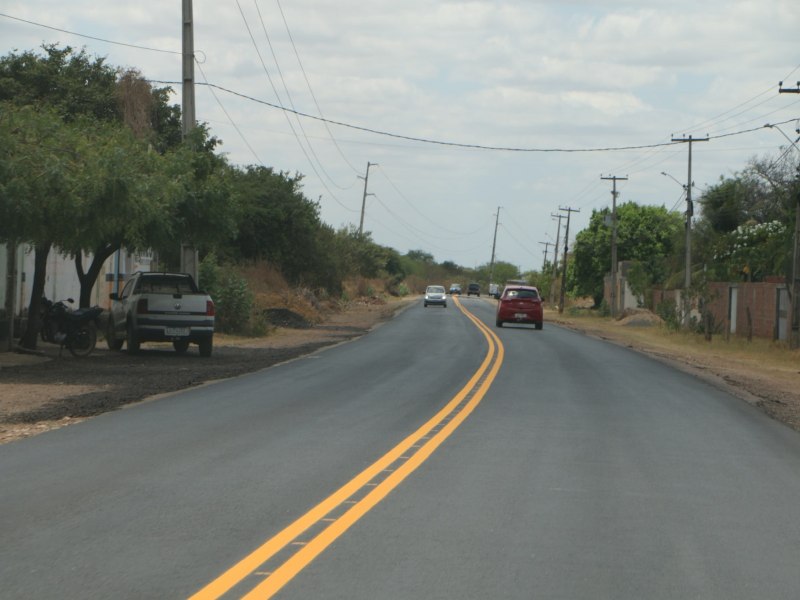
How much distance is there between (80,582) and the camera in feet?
20.1

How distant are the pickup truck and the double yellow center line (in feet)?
41.7

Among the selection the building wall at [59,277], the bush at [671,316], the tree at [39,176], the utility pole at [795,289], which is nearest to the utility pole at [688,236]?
the bush at [671,316]

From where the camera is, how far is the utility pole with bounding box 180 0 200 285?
28125mm

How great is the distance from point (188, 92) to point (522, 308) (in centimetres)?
2316

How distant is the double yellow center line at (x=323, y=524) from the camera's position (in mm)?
6141

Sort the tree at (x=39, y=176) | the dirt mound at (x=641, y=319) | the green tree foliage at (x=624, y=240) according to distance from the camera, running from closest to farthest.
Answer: the tree at (x=39, y=176) < the dirt mound at (x=641, y=319) < the green tree foliage at (x=624, y=240)

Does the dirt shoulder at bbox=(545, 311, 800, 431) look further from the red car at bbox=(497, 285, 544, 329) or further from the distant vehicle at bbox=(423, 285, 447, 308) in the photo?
the distant vehicle at bbox=(423, 285, 447, 308)

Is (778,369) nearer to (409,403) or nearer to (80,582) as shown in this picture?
(409,403)

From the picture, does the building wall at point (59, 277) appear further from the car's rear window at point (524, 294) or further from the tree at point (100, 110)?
the car's rear window at point (524, 294)

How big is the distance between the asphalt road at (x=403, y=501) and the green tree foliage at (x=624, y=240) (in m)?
66.4

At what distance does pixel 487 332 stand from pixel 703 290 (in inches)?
338

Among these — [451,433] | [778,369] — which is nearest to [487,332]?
[778,369]

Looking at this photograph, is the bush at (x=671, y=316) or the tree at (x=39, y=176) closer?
the tree at (x=39, y=176)

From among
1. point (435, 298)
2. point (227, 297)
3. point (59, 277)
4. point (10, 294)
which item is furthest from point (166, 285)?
point (435, 298)
